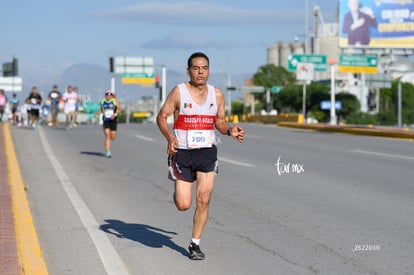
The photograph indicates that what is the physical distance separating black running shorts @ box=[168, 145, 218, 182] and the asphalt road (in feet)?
2.48

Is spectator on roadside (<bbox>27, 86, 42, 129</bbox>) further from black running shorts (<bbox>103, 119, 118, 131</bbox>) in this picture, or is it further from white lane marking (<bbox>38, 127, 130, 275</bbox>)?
white lane marking (<bbox>38, 127, 130, 275</bbox>)

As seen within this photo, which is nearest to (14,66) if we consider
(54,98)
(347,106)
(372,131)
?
(347,106)

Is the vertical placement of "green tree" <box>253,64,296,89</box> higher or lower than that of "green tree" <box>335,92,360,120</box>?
higher

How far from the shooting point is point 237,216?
1023 cm

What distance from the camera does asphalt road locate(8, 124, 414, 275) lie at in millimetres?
7398

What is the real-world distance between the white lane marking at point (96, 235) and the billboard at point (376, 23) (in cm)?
4541

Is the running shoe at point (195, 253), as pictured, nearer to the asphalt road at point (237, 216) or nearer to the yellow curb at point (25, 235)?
the asphalt road at point (237, 216)

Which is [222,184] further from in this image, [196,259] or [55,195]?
[196,259]

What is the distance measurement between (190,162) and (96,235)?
191cm

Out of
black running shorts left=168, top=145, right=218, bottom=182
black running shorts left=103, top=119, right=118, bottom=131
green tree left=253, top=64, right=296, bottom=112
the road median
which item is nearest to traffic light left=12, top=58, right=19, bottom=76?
the road median

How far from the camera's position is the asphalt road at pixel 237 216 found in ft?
24.3

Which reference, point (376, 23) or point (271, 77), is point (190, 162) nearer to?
point (376, 23)

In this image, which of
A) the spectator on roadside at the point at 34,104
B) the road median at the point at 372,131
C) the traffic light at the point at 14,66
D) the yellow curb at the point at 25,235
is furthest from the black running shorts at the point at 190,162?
the traffic light at the point at 14,66

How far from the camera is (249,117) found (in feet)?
226
